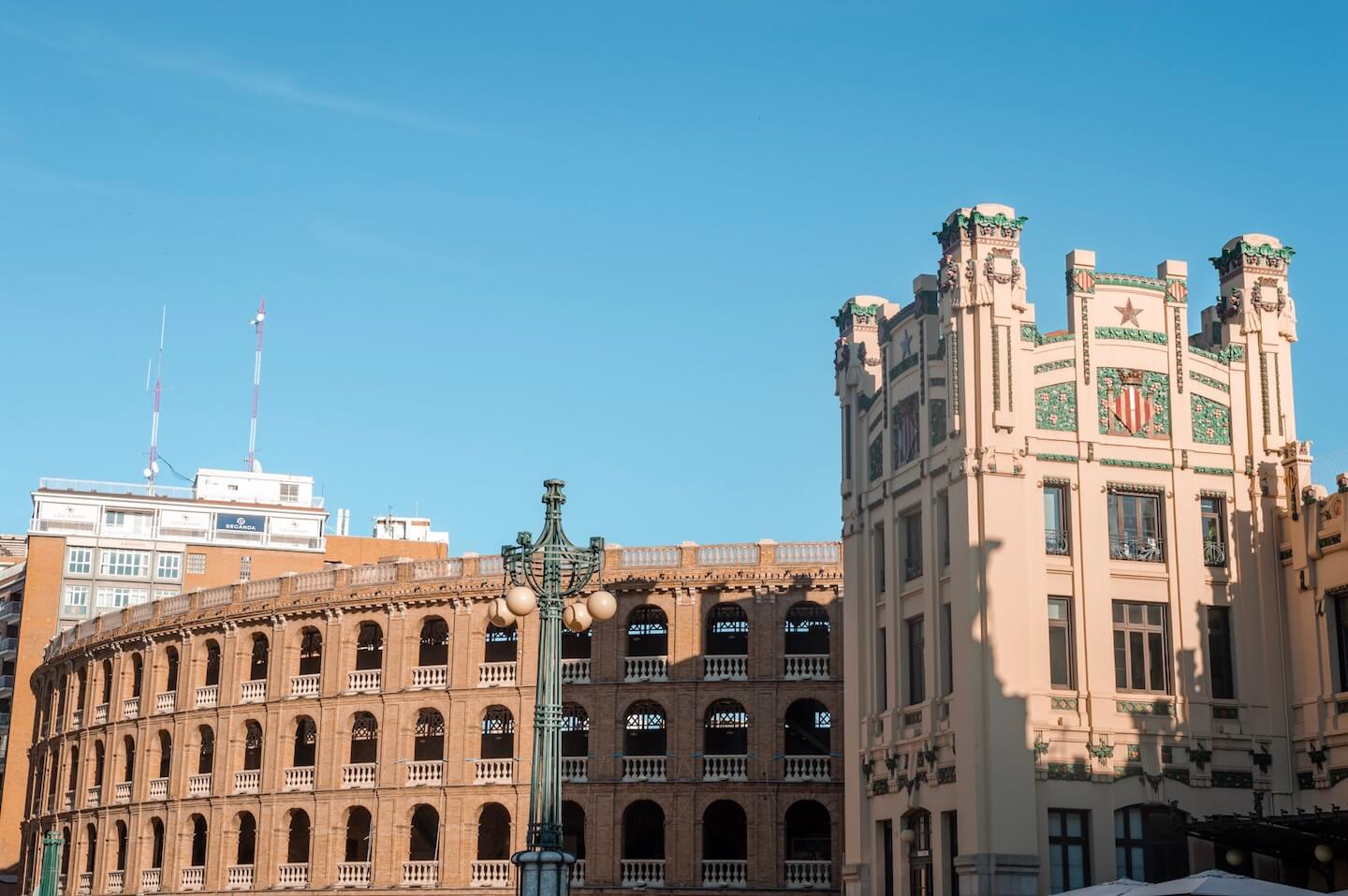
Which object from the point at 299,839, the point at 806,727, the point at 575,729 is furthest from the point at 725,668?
the point at 299,839

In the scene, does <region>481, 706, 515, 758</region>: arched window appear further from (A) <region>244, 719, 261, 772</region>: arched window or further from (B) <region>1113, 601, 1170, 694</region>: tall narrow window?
(B) <region>1113, 601, 1170, 694</region>: tall narrow window

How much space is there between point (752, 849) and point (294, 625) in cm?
1973

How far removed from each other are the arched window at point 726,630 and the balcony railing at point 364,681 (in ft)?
40.4

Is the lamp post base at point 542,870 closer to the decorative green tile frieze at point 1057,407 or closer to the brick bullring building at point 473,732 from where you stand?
the decorative green tile frieze at point 1057,407

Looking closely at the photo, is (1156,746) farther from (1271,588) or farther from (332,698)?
(332,698)

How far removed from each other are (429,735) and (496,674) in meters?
4.26

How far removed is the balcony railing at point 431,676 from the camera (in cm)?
6562

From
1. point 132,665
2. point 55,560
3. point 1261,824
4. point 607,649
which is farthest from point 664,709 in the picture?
point 55,560

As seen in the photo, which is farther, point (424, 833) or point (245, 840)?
point (245, 840)

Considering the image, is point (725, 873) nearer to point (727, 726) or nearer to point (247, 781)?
point (727, 726)

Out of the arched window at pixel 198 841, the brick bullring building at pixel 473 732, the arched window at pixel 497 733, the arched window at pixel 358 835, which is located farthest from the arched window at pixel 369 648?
the arched window at pixel 198 841

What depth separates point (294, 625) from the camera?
69062 mm

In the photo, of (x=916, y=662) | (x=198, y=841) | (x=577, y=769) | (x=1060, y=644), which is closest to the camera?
(x=1060, y=644)

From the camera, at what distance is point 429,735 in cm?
6706
